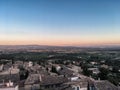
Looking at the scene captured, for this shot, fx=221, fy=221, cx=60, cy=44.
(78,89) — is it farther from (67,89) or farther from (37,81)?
(37,81)

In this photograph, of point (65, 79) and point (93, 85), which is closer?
point (93, 85)

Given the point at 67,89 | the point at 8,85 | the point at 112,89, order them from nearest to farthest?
the point at 67,89 → the point at 8,85 → the point at 112,89

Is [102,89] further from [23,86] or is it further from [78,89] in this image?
[23,86]

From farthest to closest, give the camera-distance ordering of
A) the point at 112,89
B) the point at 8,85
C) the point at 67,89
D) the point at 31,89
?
the point at 31,89 → the point at 112,89 → the point at 8,85 → the point at 67,89

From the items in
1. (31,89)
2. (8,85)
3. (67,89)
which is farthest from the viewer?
(31,89)

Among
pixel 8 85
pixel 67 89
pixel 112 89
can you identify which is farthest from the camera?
pixel 112 89

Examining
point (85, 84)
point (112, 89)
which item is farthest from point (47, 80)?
point (112, 89)

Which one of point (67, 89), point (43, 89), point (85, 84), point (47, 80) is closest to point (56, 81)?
point (47, 80)

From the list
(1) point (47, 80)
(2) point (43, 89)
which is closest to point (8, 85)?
(2) point (43, 89)

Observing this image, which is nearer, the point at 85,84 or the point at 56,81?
the point at 85,84
